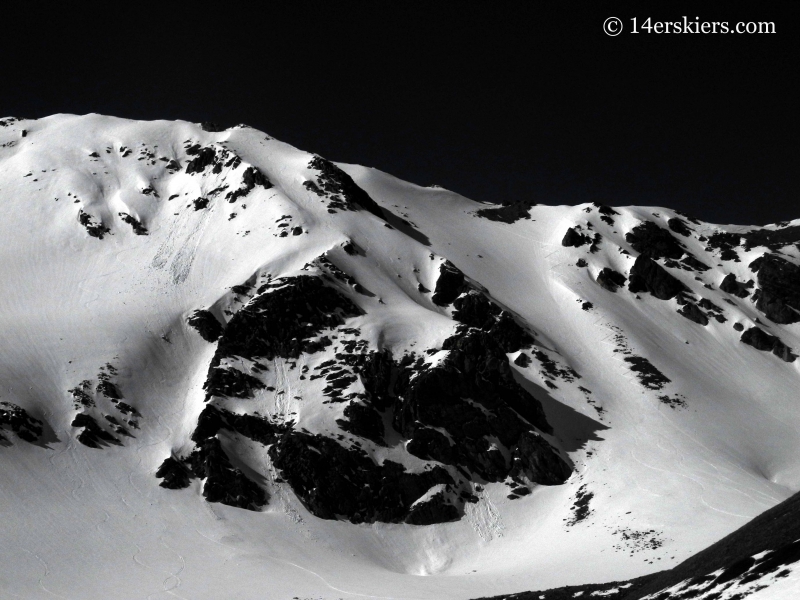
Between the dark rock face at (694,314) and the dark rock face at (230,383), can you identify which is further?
the dark rock face at (694,314)

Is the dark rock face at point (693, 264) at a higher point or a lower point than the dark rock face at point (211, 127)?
lower

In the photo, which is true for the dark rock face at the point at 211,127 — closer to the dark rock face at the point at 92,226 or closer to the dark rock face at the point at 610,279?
the dark rock face at the point at 92,226

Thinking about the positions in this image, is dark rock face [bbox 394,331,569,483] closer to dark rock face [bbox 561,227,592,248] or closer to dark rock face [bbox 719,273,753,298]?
dark rock face [bbox 561,227,592,248]

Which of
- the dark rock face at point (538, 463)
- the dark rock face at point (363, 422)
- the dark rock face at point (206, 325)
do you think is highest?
the dark rock face at point (206, 325)

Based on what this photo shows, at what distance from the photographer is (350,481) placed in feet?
246

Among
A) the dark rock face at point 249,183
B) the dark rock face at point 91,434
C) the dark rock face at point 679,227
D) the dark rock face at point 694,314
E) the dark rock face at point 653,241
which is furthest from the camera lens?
the dark rock face at point 679,227

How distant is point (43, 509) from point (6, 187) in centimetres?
7505

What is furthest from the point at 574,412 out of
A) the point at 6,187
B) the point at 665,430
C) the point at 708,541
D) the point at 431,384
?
the point at 6,187

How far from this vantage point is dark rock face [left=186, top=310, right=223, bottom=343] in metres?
92.6

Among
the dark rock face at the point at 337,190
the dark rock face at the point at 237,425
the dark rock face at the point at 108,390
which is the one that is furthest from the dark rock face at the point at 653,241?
the dark rock face at the point at 108,390

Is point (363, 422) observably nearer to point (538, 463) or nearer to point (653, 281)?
point (538, 463)

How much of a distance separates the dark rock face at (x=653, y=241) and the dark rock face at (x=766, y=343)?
23.0 meters

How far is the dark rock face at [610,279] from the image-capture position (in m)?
123

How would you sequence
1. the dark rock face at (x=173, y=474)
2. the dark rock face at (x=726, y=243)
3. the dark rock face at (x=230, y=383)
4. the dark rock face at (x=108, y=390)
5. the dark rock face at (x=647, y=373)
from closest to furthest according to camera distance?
the dark rock face at (x=173, y=474), the dark rock face at (x=108, y=390), the dark rock face at (x=230, y=383), the dark rock face at (x=647, y=373), the dark rock face at (x=726, y=243)
